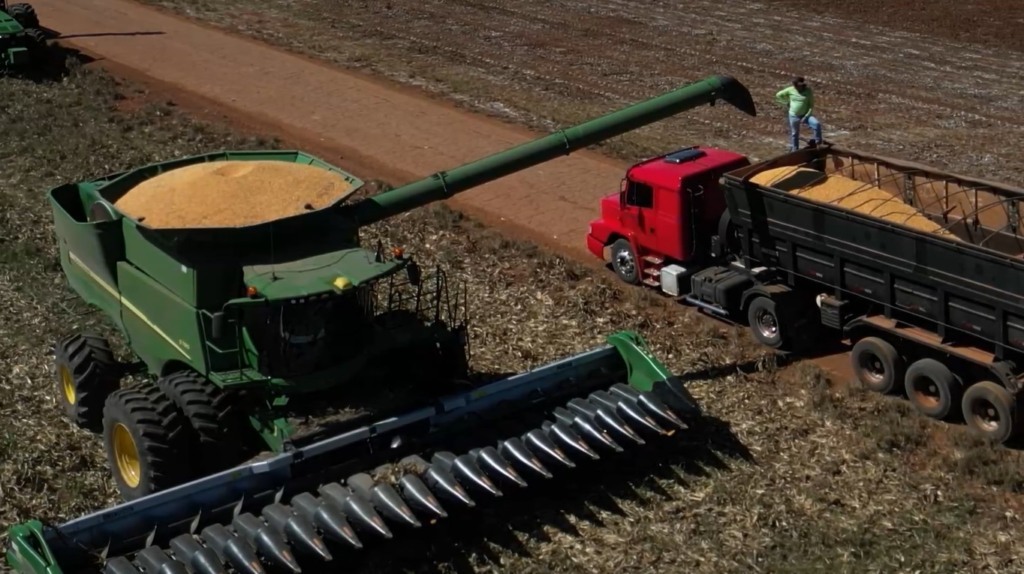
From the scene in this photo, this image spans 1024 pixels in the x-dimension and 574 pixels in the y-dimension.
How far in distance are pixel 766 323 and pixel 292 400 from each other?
6.91 meters

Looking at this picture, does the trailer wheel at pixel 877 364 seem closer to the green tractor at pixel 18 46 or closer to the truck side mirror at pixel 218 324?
the truck side mirror at pixel 218 324

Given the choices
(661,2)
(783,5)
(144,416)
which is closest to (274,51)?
(661,2)

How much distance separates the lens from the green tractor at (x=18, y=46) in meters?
29.7

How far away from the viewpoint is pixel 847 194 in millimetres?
16250

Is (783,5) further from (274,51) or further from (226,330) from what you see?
(226,330)

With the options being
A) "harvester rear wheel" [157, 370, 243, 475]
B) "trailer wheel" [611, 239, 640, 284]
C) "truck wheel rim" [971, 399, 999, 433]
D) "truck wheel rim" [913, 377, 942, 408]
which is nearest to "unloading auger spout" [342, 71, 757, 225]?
"harvester rear wheel" [157, 370, 243, 475]

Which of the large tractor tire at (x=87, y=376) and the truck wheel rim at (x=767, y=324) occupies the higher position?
the large tractor tire at (x=87, y=376)

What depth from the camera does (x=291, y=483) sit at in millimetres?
12109

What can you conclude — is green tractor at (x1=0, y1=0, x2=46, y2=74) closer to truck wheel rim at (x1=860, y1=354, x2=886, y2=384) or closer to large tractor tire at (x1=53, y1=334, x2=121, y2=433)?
large tractor tire at (x1=53, y1=334, x2=121, y2=433)

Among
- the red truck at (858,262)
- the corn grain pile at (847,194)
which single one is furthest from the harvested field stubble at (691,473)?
the corn grain pile at (847,194)

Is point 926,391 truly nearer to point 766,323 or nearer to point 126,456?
point 766,323

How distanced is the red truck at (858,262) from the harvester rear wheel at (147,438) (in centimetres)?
770

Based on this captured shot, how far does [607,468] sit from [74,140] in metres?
15.7

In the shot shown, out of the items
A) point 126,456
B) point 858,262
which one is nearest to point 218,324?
point 126,456
